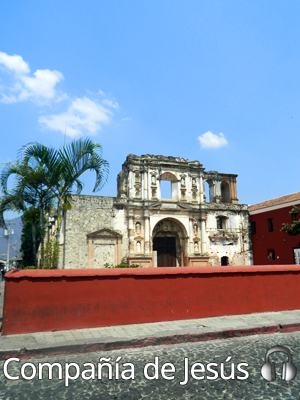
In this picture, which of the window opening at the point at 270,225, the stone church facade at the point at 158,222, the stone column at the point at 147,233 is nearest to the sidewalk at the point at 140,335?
the stone church facade at the point at 158,222

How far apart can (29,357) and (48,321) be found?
129cm

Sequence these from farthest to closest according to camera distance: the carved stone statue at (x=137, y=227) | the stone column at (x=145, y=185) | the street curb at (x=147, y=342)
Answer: the stone column at (x=145, y=185), the carved stone statue at (x=137, y=227), the street curb at (x=147, y=342)

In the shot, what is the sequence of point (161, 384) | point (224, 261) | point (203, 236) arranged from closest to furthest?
point (161, 384)
point (203, 236)
point (224, 261)

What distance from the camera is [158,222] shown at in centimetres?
2361

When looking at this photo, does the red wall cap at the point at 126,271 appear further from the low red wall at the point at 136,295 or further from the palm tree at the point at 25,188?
the palm tree at the point at 25,188

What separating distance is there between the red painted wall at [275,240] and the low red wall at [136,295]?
1387 centimetres

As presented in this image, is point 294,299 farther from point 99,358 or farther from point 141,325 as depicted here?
point 99,358

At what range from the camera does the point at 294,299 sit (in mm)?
8898

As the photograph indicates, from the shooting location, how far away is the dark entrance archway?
23672mm

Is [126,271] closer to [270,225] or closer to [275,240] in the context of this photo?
[275,240]

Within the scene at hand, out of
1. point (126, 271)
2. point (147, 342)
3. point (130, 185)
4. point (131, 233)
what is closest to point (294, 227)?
point (131, 233)

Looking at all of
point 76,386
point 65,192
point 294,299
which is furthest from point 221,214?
point 76,386

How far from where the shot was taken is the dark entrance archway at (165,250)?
77.7ft

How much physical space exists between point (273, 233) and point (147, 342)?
64.6ft
